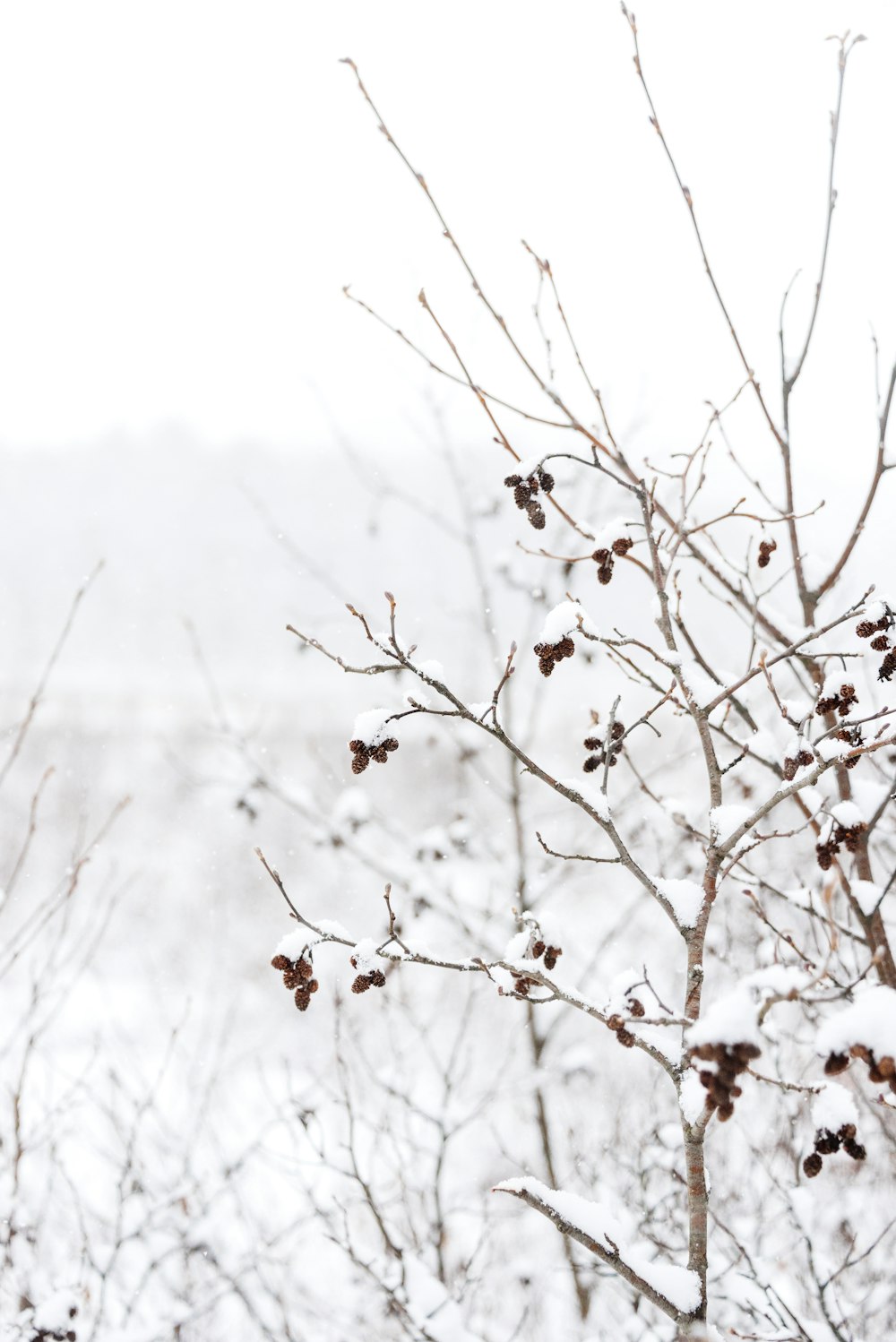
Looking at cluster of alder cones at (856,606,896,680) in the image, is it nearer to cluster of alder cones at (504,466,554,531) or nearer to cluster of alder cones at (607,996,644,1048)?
cluster of alder cones at (504,466,554,531)

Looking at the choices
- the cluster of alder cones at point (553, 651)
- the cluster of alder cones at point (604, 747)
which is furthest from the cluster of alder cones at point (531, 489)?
the cluster of alder cones at point (604, 747)

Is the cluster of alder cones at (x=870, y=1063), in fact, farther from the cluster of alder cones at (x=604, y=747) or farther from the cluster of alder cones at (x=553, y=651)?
the cluster of alder cones at (x=553, y=651)

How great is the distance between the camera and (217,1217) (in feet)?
13.5

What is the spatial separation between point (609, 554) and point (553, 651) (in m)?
0.22

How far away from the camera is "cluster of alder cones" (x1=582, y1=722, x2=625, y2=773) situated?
1474 mm

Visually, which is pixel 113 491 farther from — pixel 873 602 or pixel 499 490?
pixel 873 602

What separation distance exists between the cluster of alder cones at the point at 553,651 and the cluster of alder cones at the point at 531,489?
0.75 ft

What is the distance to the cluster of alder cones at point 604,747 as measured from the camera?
147 centimetres

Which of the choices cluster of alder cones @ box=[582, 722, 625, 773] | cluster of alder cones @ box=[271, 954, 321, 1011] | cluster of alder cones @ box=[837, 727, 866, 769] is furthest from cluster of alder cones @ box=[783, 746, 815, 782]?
cluster of alder cones @ box=[271, 954, 321, 1011]

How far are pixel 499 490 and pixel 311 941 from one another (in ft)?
12.5

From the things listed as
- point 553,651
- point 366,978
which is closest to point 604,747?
point 553,651

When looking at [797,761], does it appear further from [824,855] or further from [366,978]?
[366,978]

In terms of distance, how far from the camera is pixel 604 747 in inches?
59.8

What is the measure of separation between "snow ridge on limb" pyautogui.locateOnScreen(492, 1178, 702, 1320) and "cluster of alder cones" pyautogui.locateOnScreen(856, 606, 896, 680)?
1027 mm
